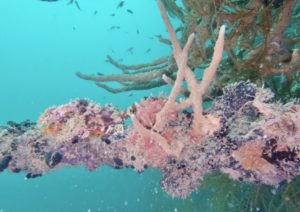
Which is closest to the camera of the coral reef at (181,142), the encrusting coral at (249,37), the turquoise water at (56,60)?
the coral reef at (181,142)

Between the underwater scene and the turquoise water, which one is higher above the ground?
the turquoise water

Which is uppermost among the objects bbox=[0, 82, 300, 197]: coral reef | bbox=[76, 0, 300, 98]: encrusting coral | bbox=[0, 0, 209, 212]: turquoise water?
bbox=[0, 0, 209, 212]: turquoise water

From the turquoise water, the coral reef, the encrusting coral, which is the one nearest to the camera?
the coral reef

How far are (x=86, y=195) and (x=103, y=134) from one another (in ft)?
96.5

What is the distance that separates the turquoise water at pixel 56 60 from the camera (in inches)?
1410

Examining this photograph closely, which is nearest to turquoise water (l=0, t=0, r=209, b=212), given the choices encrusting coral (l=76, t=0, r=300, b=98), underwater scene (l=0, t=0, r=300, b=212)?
underwater scene (l=0, t=0, r=300, b=212)

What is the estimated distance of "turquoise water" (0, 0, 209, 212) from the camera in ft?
117

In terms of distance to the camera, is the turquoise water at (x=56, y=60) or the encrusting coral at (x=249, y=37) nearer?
the encrusting coral at (x=249, y=37)

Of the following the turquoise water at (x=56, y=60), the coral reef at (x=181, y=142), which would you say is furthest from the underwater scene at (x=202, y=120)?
the turquoise water at (x=56, y=60)

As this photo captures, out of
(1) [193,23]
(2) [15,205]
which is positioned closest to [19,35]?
(2) [15,205]

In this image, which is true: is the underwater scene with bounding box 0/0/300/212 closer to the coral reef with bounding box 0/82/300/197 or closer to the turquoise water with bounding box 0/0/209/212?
the coral reef with bounding box 0/82/300/197

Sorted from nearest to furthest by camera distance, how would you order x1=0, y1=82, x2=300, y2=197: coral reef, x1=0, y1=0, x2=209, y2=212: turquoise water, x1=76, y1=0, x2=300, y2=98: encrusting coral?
1. x1=0, y1=82, x2=300, y2=197: coral reef
2. x1=76, y1=0, x2=300, y2=98: encrusting coral
3. x1=0, y1=0, x2=209, y2=212: turquoise water

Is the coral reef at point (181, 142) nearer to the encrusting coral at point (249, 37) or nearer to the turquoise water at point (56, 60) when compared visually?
the encrusting coral at point (249, 37)

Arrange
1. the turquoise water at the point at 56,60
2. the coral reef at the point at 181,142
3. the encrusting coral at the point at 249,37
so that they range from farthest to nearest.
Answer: the turquoise water at the point at 56,60, the encrusting coral at the point at 249,37, the coral reef at the point at 181,142
